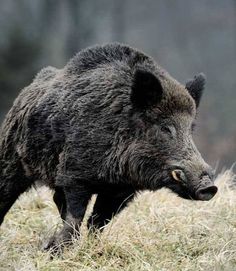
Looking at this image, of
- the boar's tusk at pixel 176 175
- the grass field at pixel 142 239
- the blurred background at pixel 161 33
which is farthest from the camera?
the blurred background at pixel 161 33

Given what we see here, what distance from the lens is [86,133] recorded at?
7848 millimetres

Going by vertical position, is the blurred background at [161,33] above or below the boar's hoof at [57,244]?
above

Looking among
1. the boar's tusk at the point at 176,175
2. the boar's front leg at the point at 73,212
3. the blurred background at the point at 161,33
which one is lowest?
the boar's front leg at the point at 73,212

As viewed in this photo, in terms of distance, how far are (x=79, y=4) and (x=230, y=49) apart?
6836mm

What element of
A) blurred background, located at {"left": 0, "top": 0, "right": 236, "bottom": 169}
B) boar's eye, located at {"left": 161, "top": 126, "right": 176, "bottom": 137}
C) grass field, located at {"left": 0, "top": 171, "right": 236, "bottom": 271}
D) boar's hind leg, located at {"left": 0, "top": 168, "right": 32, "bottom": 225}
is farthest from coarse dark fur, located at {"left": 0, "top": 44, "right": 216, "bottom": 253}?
blurred background, located at {"left": 0, "top": 0, "right": 236, "bottom": 169}

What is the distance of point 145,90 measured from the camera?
25.5 ft

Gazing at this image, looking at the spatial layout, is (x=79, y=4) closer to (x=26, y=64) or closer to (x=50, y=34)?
(x=50, y=34)

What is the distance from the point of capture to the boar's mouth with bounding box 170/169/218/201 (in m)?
7.13

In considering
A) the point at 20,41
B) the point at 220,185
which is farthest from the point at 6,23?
the point at 220,185

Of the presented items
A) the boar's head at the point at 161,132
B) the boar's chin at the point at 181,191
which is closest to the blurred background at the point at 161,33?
the boar's head at the point at 161,132

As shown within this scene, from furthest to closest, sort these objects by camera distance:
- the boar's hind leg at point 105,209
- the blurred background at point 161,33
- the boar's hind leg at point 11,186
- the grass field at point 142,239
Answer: the blurred background at point 161,33
the boar's hind leg at point 11,186
the boar's hind leg at point 105,209
the grass field at point 142,239

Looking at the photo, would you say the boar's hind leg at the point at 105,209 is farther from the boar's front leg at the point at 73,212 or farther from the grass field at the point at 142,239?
the boar's front leg at the point at 73,212

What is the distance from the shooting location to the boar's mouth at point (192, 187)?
7.13 m

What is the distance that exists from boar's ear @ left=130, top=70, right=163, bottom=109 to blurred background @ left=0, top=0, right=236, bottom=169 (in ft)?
68.4
